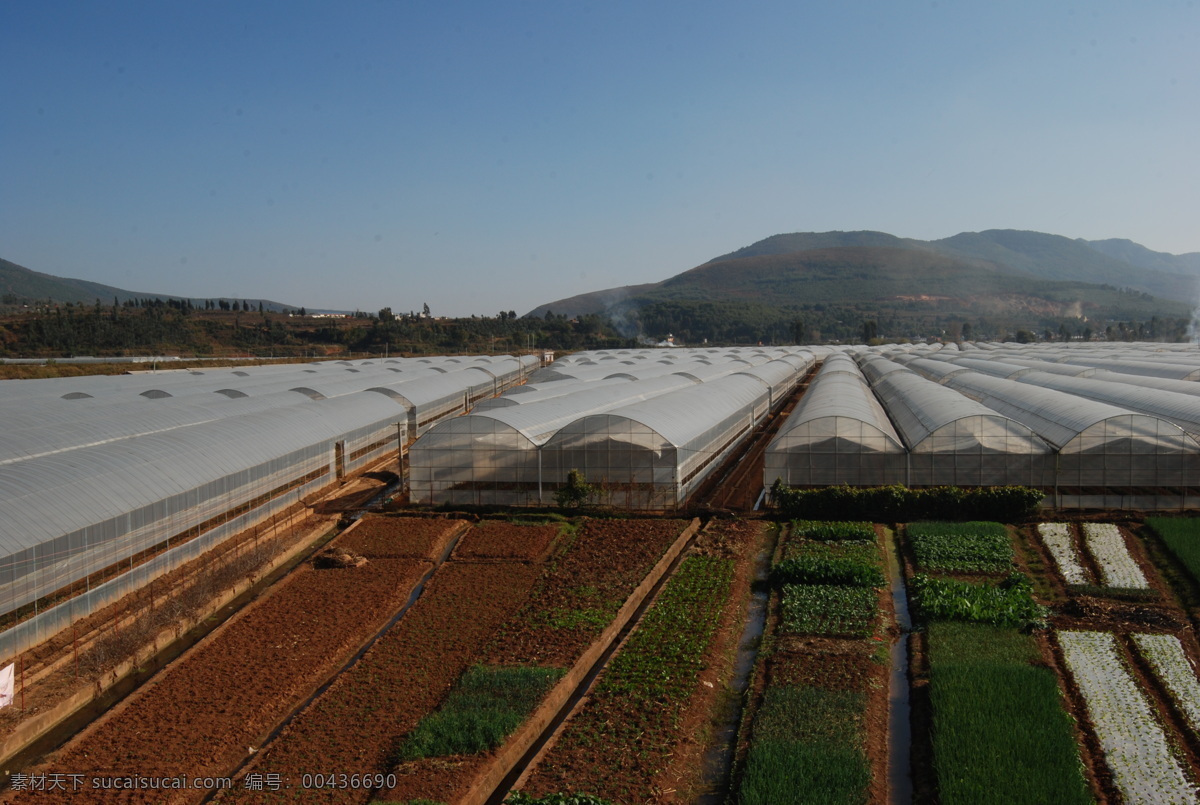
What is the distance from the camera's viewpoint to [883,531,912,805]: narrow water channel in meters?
9.48

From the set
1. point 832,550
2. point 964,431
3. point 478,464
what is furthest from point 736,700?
point 964,431

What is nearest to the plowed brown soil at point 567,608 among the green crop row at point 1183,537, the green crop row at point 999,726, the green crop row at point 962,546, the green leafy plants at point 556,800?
A: the green leafy plants at point 556,800

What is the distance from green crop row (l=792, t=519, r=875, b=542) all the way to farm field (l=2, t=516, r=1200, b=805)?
384 mm

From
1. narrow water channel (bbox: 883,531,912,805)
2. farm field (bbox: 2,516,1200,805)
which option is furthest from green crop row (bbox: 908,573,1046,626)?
narrow water channel (bbox: 883,531,912,805)

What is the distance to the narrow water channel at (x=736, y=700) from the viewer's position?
9.59 metres

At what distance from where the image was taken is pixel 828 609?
14.5 m

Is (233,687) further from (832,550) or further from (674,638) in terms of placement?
(832,550)

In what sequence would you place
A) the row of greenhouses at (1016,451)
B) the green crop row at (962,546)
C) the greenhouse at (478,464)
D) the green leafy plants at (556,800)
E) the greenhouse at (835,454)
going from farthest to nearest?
1. the greenhouse at (478,464)
2. the greenhouse at (835,454)
3. the row of greenhouses at (1016,451)
4. the green crop row at (962,546)
5. the green leafy plants at (556,800)

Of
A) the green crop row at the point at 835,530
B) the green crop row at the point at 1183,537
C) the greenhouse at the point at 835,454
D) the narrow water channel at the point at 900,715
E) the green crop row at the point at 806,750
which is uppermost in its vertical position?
the greenhouse at the point at 835,454

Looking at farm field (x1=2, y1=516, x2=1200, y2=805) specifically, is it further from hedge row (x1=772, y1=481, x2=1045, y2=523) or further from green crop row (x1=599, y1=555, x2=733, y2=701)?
hedge row (x1=772, y1=481, x2=1045, y2=523)

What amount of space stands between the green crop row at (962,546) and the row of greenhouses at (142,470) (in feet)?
48.6

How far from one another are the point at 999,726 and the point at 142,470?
661 inches

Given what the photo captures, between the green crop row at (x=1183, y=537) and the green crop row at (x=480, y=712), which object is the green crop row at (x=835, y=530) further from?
the green crop row at (x=480, y=712)

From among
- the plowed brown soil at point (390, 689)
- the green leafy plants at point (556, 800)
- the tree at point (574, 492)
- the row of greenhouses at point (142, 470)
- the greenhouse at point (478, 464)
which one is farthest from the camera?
the greenhouse at point (478, 464)
